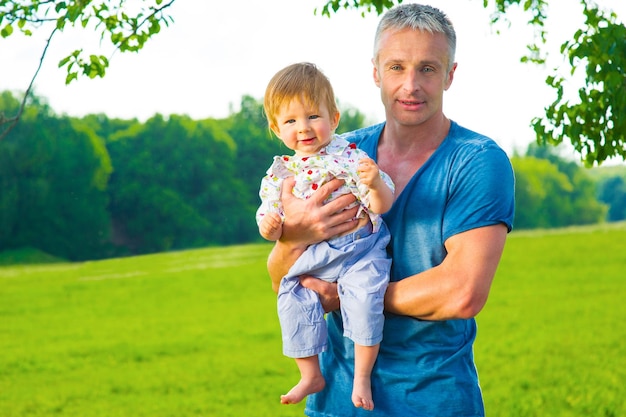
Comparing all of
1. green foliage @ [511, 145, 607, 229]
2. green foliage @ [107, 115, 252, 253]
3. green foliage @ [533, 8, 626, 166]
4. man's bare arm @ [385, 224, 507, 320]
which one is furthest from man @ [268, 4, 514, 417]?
green foliage @ [511, 145, 607, 229]

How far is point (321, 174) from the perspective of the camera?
278 cm

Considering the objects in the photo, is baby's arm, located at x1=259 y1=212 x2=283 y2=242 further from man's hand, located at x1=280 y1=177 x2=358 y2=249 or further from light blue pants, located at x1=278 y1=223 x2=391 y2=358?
light blue pants, located at x1=278 y1=223 x2=391 y2=358

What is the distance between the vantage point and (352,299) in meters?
2.67

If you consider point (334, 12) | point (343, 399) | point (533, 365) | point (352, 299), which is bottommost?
point (533, 365)

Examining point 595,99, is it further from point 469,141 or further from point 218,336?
point 218,336

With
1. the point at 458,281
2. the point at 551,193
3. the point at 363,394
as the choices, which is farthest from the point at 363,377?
the point at 551,193

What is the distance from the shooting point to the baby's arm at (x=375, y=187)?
254 cm

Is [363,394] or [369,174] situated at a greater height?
[369,174]

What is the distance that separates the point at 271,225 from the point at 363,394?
2.18ft

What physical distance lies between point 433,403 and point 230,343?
1152cm

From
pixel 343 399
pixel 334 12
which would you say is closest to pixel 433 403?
pixel 343 399

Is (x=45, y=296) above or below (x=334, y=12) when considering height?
below

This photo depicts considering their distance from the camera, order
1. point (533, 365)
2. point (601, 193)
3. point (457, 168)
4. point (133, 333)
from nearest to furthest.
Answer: point (457, 168) → point (533, 365) → point (133, 333) → point (601, 193)

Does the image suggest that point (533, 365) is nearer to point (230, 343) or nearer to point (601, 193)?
point (230, 343)
